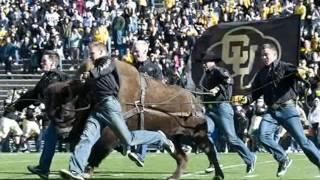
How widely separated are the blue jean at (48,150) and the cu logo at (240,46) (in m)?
4.82

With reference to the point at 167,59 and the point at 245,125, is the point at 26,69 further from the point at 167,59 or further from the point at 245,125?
the point at 245,125

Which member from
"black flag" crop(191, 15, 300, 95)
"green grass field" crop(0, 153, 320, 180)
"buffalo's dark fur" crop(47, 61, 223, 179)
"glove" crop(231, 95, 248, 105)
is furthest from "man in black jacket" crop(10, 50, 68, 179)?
"black flag" crop(191, 15, 300, 95)

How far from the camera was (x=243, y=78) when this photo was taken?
1806 centimetres

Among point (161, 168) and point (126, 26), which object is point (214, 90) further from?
point (126, 26)

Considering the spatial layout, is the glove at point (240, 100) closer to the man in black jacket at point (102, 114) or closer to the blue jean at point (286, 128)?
the blue jean at point (286, 128)

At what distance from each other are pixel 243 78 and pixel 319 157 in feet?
16.0

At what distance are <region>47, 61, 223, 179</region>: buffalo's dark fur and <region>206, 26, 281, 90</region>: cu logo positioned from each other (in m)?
3.50

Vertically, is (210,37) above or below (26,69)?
above

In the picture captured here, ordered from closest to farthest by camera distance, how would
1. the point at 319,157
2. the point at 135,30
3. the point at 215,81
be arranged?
1. the point at 319,157
2. the point at 215,81
3. the point at 135,30

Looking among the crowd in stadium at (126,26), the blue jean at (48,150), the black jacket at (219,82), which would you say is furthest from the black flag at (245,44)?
the crowd in stadium at (126,26)

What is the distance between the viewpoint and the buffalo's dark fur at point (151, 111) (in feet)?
44.1

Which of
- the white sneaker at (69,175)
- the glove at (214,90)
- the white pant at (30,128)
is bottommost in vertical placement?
the white pant at (30,128)

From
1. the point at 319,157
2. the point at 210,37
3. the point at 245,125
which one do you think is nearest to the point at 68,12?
the point at 245,125

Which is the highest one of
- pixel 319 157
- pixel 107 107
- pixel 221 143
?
pixel 107 107
